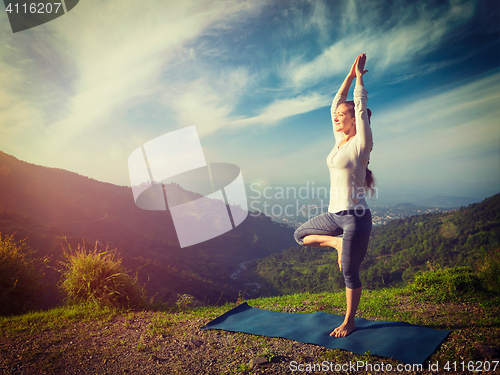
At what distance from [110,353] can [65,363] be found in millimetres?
401

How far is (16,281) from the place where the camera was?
4.55 metres

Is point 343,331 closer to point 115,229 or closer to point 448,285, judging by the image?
point 448,285

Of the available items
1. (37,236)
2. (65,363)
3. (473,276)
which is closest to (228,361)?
(65,363)

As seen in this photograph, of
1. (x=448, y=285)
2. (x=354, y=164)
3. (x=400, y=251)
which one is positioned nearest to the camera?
(x=354, y=164)

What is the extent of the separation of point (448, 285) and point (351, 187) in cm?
327

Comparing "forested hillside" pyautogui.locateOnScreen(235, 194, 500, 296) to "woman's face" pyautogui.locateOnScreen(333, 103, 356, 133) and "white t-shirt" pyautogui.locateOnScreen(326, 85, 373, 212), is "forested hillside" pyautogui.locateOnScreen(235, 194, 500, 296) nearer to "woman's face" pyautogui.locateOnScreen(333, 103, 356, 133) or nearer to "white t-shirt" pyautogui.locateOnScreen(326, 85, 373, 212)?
"white t-shirt" pyautogui.locateOnScreen(326, 85, 373, 212)

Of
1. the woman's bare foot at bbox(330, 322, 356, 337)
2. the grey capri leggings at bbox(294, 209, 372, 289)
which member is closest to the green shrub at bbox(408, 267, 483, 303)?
the woman's bare foot at bbox(330, 322, 356, 337)

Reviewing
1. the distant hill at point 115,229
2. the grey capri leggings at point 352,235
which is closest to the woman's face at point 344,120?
the grey capri leggings at point 352,235

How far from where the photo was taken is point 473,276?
4363 mm

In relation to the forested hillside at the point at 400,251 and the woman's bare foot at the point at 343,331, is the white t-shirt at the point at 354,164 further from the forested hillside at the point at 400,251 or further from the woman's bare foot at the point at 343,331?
the forested hillside at the point at 400,251

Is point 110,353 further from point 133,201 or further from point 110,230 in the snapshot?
point 133,201

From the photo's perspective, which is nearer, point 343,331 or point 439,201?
point 343,331

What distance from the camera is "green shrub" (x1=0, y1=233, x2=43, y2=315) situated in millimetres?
4574

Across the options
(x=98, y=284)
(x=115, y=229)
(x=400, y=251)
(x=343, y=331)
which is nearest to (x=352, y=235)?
(x=343, y=331)
